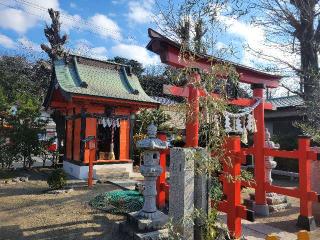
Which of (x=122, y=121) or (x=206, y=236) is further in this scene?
(x=122, y=121)

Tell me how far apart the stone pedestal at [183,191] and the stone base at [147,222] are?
783mm

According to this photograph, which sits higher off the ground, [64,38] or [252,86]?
[64,38]

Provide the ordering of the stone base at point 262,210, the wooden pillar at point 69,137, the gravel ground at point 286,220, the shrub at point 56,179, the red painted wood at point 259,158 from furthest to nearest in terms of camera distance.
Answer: the wooden pillar at point 69,137, the shrub at point 56,179, the red painted wood at point 259,158, the stone base at point 262,210, the gravel ground at point 286,220

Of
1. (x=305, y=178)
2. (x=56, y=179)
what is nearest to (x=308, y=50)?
(x=305, y=178)

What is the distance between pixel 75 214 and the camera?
24.1 ft

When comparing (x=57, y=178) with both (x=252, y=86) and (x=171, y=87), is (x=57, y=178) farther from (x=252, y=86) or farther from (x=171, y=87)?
(x=252, y=86)

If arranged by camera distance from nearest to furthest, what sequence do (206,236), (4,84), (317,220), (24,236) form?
1. (206,236)
2. (24,236)
3. (317,220)
4. (4,84)

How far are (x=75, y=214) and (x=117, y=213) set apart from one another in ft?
3.37

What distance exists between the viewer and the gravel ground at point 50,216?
19.7 feet

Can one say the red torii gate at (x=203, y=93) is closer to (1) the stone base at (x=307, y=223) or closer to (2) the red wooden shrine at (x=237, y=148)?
(2) the red wooden shrine at (x=237, y=148)

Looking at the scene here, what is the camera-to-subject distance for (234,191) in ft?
18.0

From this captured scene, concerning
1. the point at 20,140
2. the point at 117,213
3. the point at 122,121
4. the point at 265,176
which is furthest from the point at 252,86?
the point at 20,140

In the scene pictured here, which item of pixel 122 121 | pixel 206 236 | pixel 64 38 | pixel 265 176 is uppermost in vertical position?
pixel 64 38

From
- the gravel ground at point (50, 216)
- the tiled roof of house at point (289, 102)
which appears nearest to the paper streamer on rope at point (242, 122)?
the gravel ground at point (50, 216)
